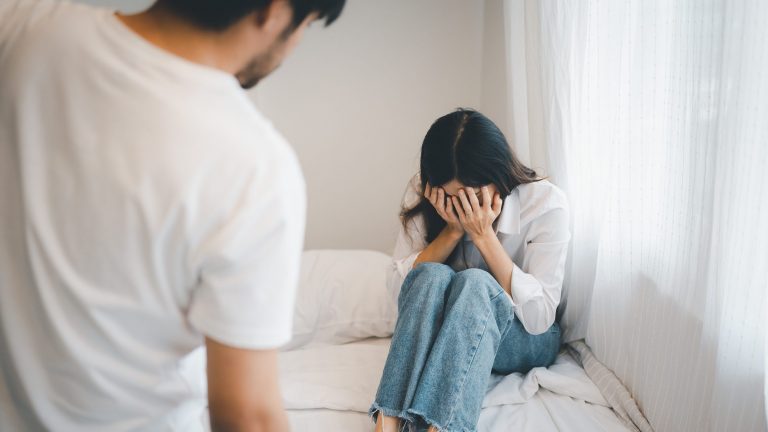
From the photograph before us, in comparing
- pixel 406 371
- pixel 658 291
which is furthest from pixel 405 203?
pixel 658 291

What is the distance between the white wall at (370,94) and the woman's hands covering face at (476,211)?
0.94m

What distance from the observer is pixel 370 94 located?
231 centimetres

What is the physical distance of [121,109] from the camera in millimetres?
509

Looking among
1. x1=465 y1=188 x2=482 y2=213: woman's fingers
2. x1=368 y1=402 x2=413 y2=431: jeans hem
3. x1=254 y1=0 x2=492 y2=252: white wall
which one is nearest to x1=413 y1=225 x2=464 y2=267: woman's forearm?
x1=465 y1=188 x2=482 y2=213: woman's fingers

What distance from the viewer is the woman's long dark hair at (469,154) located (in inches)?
53.9

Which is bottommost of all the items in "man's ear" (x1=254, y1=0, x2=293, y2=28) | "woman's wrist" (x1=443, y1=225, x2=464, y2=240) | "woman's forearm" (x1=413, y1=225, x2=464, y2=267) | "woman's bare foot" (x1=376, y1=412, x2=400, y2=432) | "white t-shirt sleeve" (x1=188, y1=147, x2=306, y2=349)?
"woman's bare foot" (x1=376, y1=412, x2=400, y2=432)

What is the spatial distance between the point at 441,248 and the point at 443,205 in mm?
116

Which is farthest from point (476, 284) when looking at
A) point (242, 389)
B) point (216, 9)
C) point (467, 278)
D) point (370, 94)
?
point (370, 94)

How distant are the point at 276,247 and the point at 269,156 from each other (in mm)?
78

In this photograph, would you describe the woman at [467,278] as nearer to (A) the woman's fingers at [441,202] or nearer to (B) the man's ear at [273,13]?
(A) the woman's fingers at [441,202]

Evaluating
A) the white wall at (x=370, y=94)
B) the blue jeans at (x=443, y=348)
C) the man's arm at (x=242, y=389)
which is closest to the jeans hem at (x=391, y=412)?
the blue jeans at (x=443, y=348)

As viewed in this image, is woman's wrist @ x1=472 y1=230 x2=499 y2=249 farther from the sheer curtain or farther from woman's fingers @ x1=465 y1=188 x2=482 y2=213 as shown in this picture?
the sheer curtain

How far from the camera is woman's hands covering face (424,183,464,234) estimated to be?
146 centimetres

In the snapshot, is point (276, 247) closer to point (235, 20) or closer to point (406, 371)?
point (235, 20)
